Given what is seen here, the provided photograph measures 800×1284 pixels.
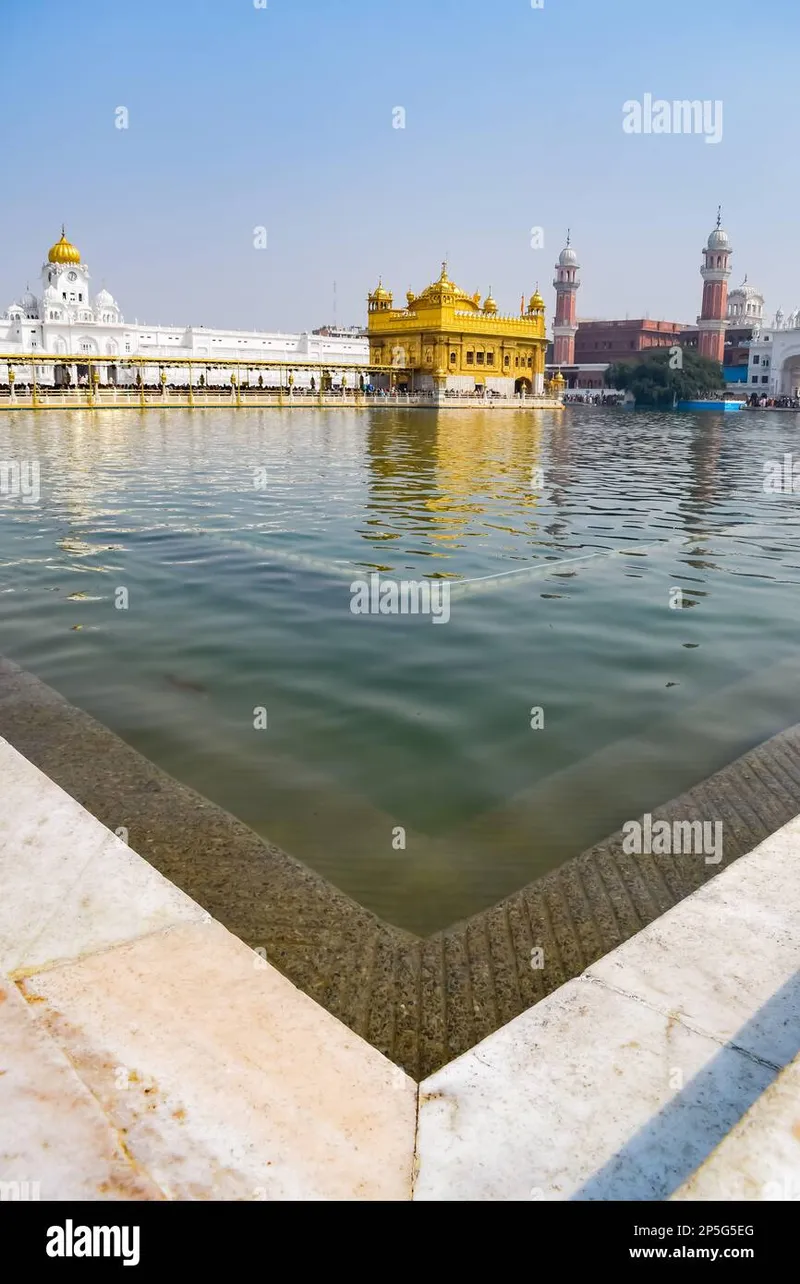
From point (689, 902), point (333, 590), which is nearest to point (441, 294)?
point (333, 590)

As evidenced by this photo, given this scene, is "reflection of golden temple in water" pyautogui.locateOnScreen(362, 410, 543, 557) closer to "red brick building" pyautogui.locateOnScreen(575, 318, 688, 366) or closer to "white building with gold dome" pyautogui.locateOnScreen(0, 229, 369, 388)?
"white building with gold dome" pyautogui.locateOnScreen(0, 229, 369, 388)

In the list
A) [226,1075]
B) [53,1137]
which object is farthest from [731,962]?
[53,1137]

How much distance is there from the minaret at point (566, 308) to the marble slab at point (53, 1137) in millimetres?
119399

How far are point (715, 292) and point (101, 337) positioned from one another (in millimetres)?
71576

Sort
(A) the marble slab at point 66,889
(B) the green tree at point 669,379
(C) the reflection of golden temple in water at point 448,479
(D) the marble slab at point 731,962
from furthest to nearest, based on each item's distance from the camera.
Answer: (B) the green tree at point 669,379 < (C) the reflection of golden temple in water at point 448,479 < (A) the marble slab at point 66,889 < (D) the marble slab at point 731,962

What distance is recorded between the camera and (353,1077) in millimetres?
2125

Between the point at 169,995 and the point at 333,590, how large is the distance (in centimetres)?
614

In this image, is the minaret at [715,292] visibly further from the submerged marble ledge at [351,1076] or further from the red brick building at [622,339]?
the submerged marble ledge at [351,1076]

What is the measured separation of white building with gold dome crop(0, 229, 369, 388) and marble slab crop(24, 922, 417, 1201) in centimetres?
6329

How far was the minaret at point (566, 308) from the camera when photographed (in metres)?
115

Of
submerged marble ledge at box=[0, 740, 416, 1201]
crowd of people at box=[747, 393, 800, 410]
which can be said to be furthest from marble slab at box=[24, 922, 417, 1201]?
crowd of people at box=[747, 393, 800, 410]

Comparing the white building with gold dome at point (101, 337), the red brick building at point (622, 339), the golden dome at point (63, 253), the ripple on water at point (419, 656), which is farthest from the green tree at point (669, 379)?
the ripple on water at point (419, 656)

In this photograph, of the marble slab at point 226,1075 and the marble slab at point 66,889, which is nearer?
the marble slab at point 226,1075

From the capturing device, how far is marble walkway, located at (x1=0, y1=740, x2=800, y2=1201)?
1.80 m
